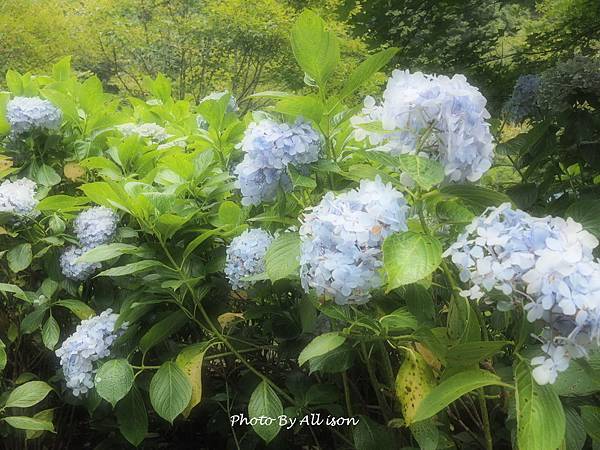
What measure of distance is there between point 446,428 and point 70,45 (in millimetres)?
9193

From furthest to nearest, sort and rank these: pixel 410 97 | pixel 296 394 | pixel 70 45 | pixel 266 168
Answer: pixel 70 45 < pixel 296 394 < pixel 266 168 < pixel 410 97

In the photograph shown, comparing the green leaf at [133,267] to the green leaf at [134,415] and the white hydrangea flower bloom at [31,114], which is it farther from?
the white hydrangea flower bloom at [31,114]

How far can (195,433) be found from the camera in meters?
1.97

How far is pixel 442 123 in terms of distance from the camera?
0.85m

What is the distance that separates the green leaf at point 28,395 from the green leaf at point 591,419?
1.31 metres

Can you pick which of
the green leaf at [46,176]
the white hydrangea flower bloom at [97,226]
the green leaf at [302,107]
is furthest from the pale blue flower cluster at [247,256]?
the green leaf at [46,176]

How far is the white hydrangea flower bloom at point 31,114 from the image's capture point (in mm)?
1751

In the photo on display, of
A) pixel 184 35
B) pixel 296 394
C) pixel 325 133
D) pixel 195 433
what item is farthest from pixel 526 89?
pixel 184 35

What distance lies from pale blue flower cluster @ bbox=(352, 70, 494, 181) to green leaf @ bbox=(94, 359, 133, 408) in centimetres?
82

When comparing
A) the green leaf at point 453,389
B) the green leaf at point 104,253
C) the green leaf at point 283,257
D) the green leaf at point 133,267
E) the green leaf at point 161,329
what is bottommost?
the green leaf at point 161,329

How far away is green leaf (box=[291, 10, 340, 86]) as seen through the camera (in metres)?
1.01

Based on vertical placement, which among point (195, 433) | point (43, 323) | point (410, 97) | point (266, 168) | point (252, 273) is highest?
point (410, 97)

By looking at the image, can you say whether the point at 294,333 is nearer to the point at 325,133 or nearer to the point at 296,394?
the point at 296,394

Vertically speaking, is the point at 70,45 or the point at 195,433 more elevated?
the point at 195,433
